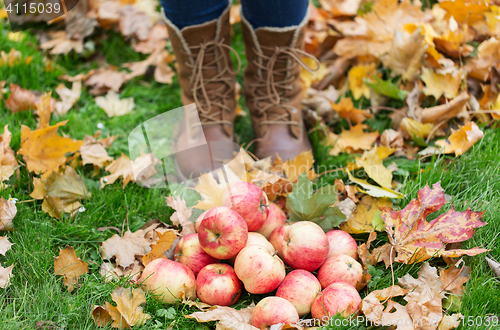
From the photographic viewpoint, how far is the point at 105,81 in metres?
2.38

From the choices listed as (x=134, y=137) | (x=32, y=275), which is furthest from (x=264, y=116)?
(x=32, y=275)

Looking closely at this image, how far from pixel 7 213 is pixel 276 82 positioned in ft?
4.07

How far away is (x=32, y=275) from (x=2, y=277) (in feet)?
0.27

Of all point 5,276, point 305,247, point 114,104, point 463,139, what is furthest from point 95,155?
point 463,139

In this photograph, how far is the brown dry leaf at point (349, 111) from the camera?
6.52ft

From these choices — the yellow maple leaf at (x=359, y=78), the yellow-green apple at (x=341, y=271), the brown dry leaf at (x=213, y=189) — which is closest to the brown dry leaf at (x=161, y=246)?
the brown dry leaf at (x=213, y=189)

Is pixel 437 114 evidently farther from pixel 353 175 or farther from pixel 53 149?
pixel 53 149

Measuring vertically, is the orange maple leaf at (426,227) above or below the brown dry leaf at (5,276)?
above

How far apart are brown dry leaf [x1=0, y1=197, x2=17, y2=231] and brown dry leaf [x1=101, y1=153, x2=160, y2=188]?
0.34m

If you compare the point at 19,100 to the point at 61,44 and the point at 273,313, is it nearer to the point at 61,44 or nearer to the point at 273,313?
the point at 61,44

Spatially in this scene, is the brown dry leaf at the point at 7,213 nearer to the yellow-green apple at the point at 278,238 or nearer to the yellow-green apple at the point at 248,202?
the yellow-green apple at the point at 248,202

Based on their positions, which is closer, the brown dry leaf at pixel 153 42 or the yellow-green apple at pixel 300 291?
the yellow-green apple at pixel 300 291

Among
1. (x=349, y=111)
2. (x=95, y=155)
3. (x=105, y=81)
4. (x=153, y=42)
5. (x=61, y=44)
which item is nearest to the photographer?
(x=95, y=155)

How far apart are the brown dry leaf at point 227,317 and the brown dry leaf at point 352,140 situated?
1.01 metres
